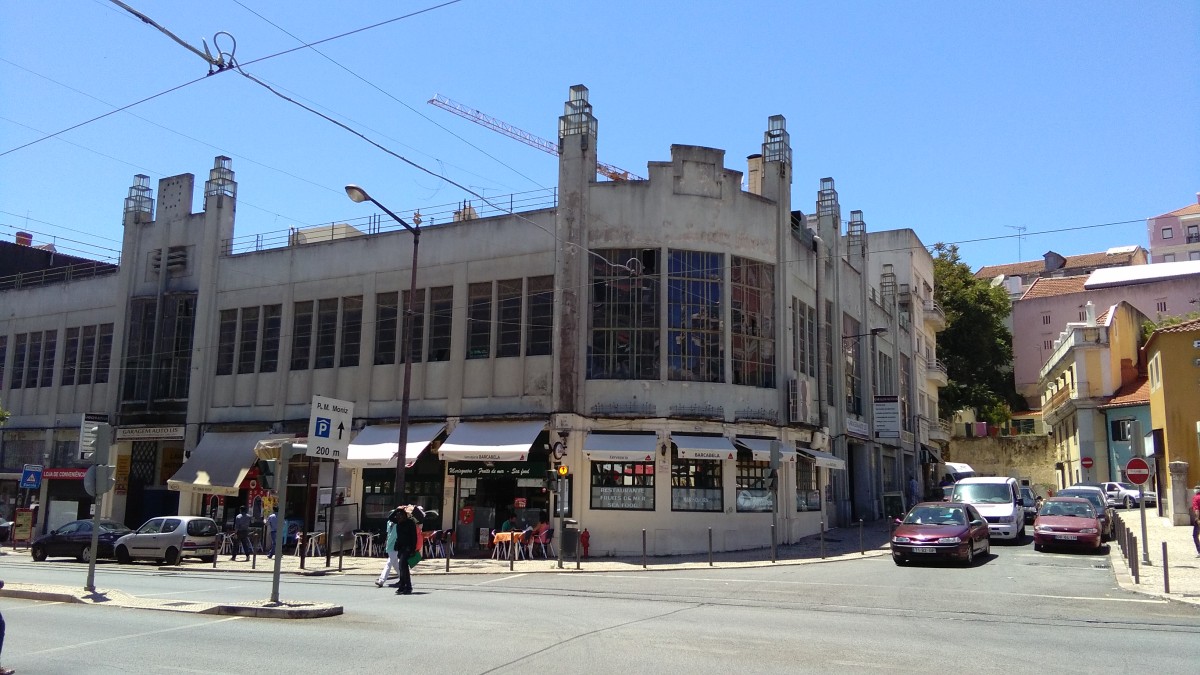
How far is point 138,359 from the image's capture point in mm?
35062

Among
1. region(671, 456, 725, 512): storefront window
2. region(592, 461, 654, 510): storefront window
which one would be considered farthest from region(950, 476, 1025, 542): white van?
region(592, 461, 654, 510): storefront window

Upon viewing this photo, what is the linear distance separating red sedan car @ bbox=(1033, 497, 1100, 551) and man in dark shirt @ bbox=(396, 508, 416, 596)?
1643 cm

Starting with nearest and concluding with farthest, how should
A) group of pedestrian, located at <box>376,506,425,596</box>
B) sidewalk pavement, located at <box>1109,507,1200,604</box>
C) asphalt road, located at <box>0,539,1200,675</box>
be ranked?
asphalt road, located at <box>0,539,1200,675</box> → sidewalk pavement, located at <box>1109,507,1200,604</box> → group of pedestrian, located at <box>376,506,425,596</box>

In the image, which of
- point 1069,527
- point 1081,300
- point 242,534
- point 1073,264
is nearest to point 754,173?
point 1069,527

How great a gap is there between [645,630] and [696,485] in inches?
612

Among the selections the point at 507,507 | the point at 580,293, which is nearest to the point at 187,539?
the point at 507,507

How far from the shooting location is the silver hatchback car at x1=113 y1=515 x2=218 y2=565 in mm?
25234

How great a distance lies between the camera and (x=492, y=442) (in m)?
26.2

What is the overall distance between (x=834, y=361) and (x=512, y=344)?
13.3m

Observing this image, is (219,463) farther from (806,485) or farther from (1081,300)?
(1081,300)

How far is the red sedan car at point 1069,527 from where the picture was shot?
74.4ft

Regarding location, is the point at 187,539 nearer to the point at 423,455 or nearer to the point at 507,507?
the point at 423,455

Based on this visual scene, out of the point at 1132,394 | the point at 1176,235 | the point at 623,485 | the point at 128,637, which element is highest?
the point at 1176,235

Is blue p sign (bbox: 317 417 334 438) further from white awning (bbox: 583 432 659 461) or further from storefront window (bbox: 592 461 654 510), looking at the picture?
storefront window (bbox: 592 461 654 510)
